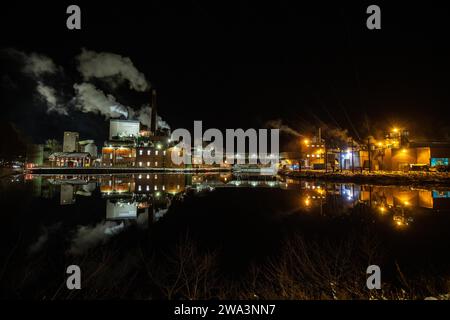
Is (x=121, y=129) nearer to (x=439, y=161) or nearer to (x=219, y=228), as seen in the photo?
(x=219, y=228)

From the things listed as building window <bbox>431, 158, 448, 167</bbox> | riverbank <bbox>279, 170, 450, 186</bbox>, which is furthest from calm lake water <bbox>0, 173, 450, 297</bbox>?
building window <bbox>431, 158, 448, 167</bbox>

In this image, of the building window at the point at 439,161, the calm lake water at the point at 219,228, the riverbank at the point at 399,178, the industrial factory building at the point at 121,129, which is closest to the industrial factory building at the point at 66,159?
the industrial factory building at the point at 121,129

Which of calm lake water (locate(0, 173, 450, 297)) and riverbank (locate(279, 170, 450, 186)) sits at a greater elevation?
riverbank (locate(279, 170, 450, 186))

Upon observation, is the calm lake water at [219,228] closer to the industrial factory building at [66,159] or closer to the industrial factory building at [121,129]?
the industrial factory building at [66,159]

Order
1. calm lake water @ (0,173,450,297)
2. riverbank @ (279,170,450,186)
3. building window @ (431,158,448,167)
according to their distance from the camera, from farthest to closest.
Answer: building window @ (431,158,448,167), riverbank @ (279,170,450,186), calm lake water @ (0,173,450,297)

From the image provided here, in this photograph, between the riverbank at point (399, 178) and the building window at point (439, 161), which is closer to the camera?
the riverbank at point (399, 178)

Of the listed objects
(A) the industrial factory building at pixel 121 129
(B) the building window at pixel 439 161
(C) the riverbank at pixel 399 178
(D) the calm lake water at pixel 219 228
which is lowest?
(D) the calm lake water at pixel 219 228

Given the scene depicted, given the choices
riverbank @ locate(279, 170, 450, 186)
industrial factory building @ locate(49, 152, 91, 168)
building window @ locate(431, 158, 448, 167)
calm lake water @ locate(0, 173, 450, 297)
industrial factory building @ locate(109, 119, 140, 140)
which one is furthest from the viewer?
industrial factory building @ locate(109, 119, 140, 140)

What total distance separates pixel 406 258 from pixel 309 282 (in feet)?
9.07

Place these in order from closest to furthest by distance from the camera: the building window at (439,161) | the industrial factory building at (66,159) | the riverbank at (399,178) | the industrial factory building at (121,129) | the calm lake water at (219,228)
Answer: the calm lake water at (219,228) → the riverbank at (399,178) → the building window at (439,161) → the industrial factory building at (66,159) → the industrial factory building at (121,129)

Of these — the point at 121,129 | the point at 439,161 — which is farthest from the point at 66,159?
the point at 439,161

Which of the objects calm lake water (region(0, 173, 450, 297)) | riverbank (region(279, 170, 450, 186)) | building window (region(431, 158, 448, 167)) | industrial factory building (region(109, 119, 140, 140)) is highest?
industrial factory building (region(109, 119, 140, 140))

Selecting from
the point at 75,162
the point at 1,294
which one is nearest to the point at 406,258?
the point at 1,294

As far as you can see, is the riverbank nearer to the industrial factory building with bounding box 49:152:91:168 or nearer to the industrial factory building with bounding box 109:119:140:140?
the industrial factory building with bounding box 109:119:140:140
